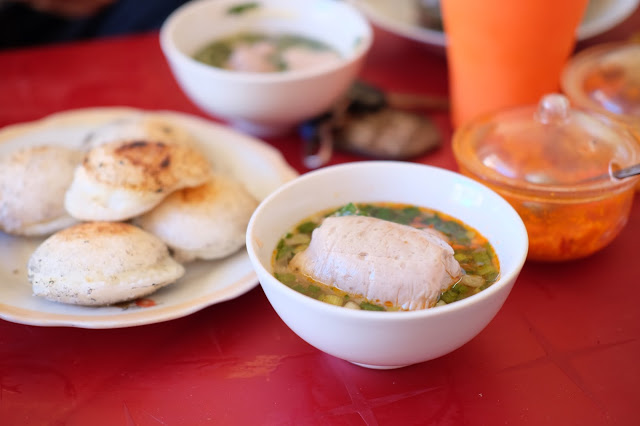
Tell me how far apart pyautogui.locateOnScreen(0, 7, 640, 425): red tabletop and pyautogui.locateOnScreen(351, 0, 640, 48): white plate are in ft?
3.00

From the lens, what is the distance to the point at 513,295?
1221mm

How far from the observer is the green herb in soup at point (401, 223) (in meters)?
0.97

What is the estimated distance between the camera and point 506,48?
5.08 feet

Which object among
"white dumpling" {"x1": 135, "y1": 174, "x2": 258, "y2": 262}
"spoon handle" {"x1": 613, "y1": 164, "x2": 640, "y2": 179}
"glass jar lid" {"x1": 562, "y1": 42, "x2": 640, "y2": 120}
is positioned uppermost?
"spoon handle" {"x1": 613, "y1": 164, "x2": 640, "y2": 179}

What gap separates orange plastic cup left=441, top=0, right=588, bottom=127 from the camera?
148 cm

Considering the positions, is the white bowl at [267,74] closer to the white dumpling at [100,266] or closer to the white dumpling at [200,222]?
the white dumpling at [200,222]

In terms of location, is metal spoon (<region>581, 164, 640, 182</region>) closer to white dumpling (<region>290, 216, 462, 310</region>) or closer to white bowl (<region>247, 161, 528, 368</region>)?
white bowl (<region>247, 161, 528, 368</region>)

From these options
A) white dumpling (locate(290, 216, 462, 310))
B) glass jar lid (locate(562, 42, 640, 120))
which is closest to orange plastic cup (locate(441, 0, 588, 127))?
glass jar lid (locate(562, 42, 640, 120))

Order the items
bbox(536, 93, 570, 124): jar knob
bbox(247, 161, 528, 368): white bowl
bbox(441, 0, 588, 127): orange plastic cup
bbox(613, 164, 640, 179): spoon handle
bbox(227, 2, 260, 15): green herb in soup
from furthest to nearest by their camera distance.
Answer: bbox(227, 2, 260, 15): green herb in soup < bbox(441, 0, 588, 127): orange plastic cup < bbox(536, 93, 570, 124): jar knob < bbox(613, 164, 640, 179): spoon handle < bbox(247, 161, 528, 368): white bowl

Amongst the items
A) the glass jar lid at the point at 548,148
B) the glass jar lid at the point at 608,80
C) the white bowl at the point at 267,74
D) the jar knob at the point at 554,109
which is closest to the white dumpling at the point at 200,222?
the white bowl at the point at 267,74

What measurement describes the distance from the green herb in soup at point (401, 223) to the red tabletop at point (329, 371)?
15 centimetres

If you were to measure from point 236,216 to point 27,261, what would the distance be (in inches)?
17.2

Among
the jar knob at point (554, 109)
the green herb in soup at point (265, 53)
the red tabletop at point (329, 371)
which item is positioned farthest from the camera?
the green herb in soup at point (265, 53)

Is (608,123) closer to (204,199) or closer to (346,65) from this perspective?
(346,65)
